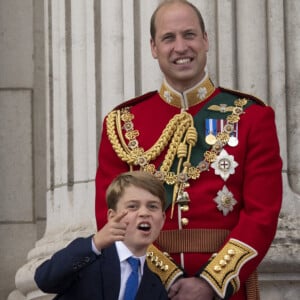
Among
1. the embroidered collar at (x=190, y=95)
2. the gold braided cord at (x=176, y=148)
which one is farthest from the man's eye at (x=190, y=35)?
the gold braided cord at (x=176, y=148)

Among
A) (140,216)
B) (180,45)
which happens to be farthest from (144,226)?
(180,45)

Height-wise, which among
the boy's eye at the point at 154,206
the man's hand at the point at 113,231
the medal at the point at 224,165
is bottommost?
the man's hand at the point at 113,231

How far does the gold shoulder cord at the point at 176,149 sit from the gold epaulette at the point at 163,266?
0.17 m

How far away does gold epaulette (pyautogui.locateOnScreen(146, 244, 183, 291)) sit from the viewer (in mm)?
5891

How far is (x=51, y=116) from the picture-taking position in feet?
26.5

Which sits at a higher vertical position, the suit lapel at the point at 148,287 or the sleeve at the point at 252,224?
the sleeve at the point at 252,224

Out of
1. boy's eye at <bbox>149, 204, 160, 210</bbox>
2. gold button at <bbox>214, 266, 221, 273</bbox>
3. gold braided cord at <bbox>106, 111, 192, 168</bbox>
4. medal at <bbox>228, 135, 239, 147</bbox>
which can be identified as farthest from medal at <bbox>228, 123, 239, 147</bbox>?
boy's eye at <bbox>149, 204, 160, 210</bbox>

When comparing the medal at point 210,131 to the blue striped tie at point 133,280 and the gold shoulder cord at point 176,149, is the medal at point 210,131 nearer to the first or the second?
the gold shoulder cord at point 176,149

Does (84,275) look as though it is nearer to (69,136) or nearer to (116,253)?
(116,253)

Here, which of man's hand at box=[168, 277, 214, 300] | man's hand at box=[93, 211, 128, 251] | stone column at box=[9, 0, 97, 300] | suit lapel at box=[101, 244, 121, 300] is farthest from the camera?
stone column at box=[9, 0, 97, 300]

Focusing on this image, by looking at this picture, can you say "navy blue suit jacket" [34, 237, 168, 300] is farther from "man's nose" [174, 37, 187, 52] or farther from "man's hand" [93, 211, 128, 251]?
"man's nose" [174, 37, 187, 52]

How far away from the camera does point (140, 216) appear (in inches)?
218

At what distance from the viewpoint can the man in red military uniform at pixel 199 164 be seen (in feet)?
19.3

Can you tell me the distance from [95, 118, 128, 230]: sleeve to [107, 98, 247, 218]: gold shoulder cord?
0.09 feet
